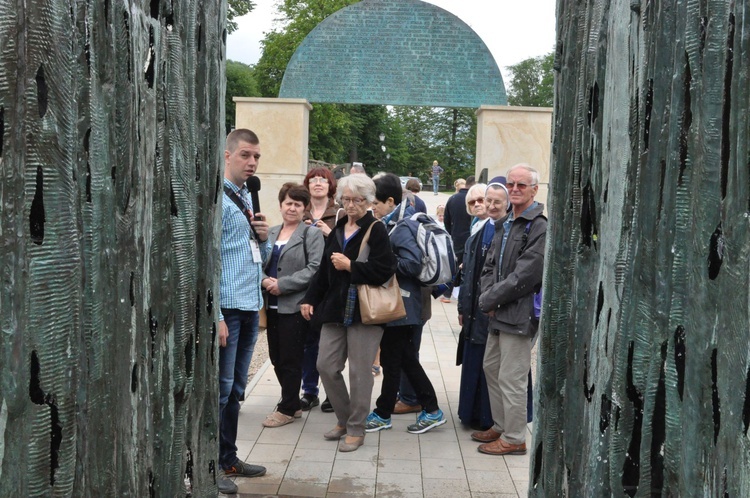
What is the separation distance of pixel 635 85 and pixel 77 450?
63.0 inches

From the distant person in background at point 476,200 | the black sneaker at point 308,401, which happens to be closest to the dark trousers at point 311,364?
the black sneaker at point 308,401

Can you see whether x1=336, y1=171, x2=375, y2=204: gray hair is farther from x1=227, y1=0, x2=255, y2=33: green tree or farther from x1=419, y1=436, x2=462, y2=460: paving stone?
x1=227, y1=0, x2=255, y2=33: green tree

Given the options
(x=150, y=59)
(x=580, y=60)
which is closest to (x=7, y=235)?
(x=150, y=59)

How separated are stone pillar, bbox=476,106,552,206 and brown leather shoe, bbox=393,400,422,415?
21.0 feet

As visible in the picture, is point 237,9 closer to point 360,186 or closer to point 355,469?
point 360,186

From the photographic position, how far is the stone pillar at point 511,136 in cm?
1234

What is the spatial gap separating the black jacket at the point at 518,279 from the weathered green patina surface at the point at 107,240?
258cm

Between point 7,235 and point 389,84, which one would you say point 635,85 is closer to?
point 7,235

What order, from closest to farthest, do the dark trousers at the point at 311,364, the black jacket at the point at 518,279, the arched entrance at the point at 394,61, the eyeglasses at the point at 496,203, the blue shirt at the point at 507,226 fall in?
the black jacket at the point at 518,279 → the blue shirt at the point at 507,226 → the eyeglasses at the point at 496,203 → the dark trousers at the point at 311,364 → the arched entrance at the point at 394,61

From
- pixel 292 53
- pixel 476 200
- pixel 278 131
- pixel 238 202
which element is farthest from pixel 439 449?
pixel 292 53

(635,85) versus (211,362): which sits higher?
(635,85)

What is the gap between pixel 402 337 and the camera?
228 inches

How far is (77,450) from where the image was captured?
1921mm

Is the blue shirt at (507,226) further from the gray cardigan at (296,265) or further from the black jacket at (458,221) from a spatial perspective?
the black jacket at (458,221)
